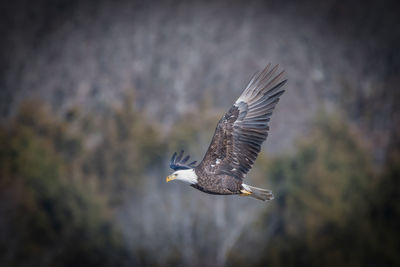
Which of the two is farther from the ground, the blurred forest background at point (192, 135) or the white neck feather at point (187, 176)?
Result: the blurred forest background at point (192, 135)

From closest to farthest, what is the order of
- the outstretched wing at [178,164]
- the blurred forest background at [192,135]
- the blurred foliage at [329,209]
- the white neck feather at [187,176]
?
1. the white neck feather at [187,176]
2. the outstretched wing at [178,164]
3. the blurred foliage at [329,209]
4. the blurred forest background at [192,135]

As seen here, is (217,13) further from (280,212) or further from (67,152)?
(280,212)

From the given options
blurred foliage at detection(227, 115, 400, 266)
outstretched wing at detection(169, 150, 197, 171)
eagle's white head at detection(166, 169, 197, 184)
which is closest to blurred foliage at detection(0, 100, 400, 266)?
blurred foliage at detection(227, 115, 400, 266)

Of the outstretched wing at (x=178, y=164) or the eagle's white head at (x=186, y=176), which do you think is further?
the outstretched wing at (x=178, y=164)

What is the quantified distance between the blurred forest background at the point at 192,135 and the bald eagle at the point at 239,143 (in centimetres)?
2223

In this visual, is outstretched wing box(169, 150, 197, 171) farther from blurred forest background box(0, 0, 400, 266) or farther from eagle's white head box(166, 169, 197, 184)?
blurred forest background box(0, 0, 400, 266)

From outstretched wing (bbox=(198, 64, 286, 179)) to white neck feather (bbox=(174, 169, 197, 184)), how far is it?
0.16 meters

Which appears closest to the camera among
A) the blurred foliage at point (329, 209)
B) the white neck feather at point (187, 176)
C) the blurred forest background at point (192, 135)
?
the white neck feather at point (187, 176)

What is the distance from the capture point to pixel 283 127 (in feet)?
160

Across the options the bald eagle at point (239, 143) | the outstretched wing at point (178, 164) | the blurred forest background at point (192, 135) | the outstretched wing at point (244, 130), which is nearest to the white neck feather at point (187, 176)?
the bald eagle at point (239, 143)

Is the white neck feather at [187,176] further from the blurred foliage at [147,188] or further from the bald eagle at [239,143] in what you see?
the blurred foliage at [147,188]

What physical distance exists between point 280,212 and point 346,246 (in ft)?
14.0

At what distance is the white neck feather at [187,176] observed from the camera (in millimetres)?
9742

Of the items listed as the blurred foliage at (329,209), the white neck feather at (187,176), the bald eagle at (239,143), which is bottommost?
the white neck feather at (187,176)
